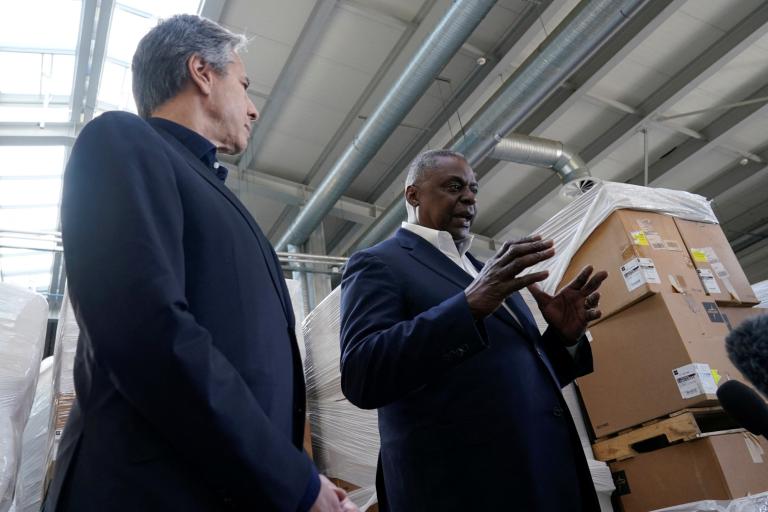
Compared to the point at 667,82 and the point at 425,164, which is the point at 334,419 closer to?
the point at 425,164

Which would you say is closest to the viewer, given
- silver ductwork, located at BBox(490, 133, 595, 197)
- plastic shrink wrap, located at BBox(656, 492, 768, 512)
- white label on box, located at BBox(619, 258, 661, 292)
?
plastic shrink wrap, located at BBox(656, 492, 768, 512)

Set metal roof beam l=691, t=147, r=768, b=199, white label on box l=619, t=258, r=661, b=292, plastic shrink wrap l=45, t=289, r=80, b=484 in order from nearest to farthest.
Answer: plastic shrink wrap l=45, t=289, r=80, b=484, white label on box l=619, t=258, r=661, b=292, metal roof beam l=691, t=147, r=768, b=199

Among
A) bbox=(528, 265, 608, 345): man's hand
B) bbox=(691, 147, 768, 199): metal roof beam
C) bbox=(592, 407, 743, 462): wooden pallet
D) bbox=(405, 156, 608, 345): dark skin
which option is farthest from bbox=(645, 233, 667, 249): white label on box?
bbox=(691, 147, 768, 199): metal roof beam

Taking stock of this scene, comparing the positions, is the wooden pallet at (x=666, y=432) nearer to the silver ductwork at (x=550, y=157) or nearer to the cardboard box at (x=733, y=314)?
the cardboard box at (x=733, y=314)

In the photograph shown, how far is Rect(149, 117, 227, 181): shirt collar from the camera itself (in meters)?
1.02

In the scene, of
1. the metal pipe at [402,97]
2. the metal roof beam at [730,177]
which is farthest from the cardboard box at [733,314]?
the metal roof beam at [730,177]

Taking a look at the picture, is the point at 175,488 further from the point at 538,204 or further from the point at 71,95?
the point at 538,204

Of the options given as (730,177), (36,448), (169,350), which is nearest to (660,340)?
(169,350)

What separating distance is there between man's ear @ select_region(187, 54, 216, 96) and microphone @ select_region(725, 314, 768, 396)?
1.06 m

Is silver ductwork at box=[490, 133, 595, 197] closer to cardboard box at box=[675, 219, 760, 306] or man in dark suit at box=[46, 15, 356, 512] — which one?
cardboard box at box=[675, 219, 760, 306]

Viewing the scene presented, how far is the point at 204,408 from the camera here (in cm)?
66

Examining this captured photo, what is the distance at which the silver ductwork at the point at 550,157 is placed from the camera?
542 cm

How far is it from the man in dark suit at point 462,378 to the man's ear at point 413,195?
1.11 ft

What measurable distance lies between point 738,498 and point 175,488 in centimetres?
229
